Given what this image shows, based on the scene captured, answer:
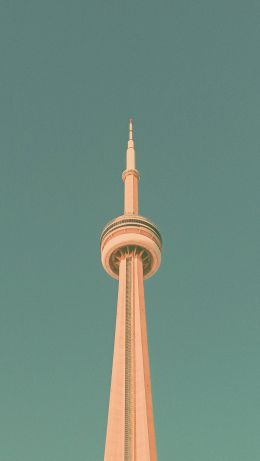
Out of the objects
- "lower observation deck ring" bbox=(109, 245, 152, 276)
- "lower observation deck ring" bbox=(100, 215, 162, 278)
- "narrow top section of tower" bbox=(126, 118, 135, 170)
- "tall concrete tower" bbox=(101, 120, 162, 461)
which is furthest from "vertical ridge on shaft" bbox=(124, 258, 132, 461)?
"narrow top section of tower" bbox=(126, 118, 135, 170)

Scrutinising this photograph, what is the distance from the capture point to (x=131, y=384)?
255ft

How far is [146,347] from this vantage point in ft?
268

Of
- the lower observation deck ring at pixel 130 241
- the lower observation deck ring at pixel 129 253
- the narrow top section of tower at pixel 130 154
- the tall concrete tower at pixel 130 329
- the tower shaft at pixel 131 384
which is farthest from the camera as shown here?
the narrow top section of tower at pixel 130 154

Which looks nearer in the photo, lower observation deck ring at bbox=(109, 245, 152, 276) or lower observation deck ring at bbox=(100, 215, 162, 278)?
lower observation deck ring at bbox=(100, 215, 162, 278)

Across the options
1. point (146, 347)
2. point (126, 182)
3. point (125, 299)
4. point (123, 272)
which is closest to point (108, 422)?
point (146, 347)

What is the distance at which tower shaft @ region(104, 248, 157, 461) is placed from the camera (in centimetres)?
7144

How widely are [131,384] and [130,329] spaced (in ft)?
28.7

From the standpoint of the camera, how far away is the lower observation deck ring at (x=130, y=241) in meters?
91.4

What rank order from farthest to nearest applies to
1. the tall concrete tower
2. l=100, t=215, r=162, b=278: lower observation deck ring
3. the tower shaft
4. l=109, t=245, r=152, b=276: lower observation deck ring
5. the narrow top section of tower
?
the narrow top section of tower → l=109, t=245, r=152, b=276: lower observation deck ring → l=100, t=215, r=162, b=278: lower observation deck ring → the tall concrete tower → the tower shaft

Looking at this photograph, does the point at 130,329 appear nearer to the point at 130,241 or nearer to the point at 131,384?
the point at 131,384

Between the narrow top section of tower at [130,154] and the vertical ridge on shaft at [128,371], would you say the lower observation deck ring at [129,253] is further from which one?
the narrow top section of tower at [130,154]

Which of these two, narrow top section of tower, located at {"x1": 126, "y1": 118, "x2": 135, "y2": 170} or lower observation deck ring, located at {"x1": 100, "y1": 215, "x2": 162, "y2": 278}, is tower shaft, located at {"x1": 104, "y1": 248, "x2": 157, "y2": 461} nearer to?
lower observation deck ring, located at {"x1": 100, "y1": 215, "x2": 162, "y2": 278}

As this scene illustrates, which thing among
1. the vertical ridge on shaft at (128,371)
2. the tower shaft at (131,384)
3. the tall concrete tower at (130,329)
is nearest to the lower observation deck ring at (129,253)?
the tall concrete tower at (130,329)

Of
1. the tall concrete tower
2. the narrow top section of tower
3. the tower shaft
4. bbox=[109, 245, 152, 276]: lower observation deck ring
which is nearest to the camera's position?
the tower shaft
